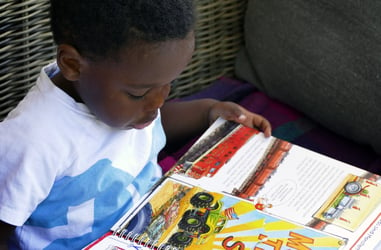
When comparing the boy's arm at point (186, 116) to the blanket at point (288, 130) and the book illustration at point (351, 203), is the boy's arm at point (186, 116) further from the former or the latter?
the book illustration at point (351, 203)

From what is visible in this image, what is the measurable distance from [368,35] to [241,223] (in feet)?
1.52

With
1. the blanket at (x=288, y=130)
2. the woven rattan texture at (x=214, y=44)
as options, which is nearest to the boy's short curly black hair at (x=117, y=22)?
the blanket at (x=288, y=130)

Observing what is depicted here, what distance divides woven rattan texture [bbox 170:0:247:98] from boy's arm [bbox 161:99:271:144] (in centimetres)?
24

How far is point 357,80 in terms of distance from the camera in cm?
117

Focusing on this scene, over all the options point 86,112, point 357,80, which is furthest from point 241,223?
point 357,80

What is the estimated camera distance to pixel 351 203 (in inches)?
35.5

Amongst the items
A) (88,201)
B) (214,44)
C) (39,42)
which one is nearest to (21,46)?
(39,42)

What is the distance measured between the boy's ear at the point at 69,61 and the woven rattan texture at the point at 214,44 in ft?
1.72

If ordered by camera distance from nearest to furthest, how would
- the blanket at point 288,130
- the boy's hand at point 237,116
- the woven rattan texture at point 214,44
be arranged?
1. the boy's hand at point 237,116
2. the blanket at point 288,130
3. the woven rattan texture at point 214,44

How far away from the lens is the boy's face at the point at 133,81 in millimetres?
808

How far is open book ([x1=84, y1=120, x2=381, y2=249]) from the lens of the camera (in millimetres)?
839

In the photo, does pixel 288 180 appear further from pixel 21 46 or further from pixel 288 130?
pixel 21 46

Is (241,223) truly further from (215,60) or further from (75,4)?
(215,60)

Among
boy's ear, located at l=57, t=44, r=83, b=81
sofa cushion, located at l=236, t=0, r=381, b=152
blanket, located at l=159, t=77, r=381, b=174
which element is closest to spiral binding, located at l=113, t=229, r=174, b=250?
boy's ear, located at l=57, t=44, r=83, b=81
